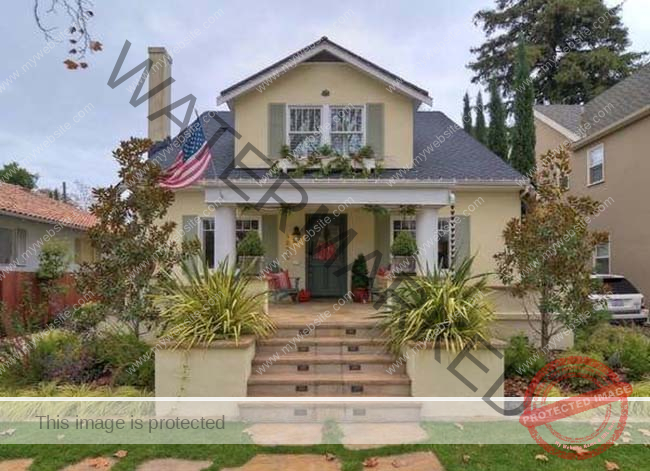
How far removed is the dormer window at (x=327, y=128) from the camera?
39.1ft

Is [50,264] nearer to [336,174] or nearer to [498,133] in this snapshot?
[336,174]

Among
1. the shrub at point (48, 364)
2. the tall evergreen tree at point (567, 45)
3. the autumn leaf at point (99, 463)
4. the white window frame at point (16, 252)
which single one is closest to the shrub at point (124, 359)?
the shrub at point (48, 364)

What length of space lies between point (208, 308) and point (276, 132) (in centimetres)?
666

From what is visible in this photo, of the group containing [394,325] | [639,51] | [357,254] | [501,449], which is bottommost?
[501,449]

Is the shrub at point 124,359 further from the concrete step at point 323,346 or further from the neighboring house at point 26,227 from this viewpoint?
the neighboring house at point 26,227

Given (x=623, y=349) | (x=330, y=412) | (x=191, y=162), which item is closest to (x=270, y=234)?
(x=191, y=162)

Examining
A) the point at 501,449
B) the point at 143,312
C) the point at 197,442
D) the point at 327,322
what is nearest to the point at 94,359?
the point at 143,312

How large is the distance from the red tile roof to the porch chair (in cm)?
681

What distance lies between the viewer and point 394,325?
6688 millimetres

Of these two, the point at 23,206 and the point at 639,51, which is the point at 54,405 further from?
the point at 639,51

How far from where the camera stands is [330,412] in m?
A: 5.72

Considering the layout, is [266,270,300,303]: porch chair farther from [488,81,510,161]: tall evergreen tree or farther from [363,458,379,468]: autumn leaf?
[488,81,510,161]: tall evergreen tree

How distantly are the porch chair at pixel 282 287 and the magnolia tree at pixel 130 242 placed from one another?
3784 millimetres

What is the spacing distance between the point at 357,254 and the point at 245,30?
6.22 m
